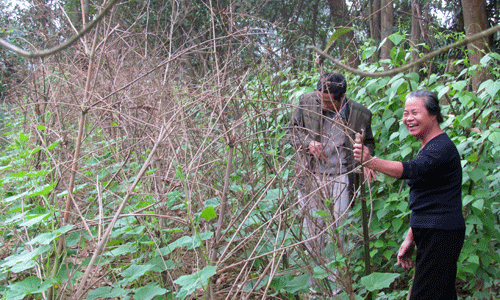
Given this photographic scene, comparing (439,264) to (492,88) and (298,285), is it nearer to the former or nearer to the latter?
(298,285)

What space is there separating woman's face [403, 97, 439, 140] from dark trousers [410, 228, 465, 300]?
605 millimetres

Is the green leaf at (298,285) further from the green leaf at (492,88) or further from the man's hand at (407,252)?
the green leaf at (492,88)

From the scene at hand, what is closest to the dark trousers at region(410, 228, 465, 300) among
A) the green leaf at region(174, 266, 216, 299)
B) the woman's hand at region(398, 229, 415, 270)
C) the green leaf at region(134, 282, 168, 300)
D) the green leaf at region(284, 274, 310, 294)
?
the woman's hand at region(398, 229, 415, 270)

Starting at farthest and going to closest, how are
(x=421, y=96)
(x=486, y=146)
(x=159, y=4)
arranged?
(x=159, y=4)
(x=486, y=146)
(x=421, y=96)

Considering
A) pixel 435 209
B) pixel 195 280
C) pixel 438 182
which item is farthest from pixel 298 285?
pixel 438 182

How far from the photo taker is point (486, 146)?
2.69 metres

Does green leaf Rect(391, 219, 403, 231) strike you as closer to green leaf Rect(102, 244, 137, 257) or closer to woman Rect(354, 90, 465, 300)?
woman Rect(354, 90, 465, 300)

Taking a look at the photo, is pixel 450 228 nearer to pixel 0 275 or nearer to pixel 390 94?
pixel 390 94

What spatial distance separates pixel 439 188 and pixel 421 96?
1.90 ft

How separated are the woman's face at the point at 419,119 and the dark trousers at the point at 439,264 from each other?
605 mm

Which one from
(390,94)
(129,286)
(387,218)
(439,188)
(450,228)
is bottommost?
(129,286)

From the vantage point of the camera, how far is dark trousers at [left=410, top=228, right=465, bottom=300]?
91.5 inches

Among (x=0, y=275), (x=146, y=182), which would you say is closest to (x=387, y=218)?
(x=146, y=182)

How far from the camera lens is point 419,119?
245cm
